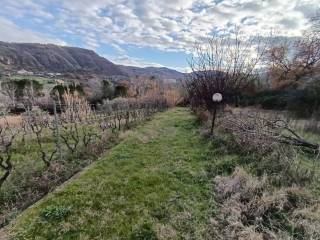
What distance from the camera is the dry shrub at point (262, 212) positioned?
357 cm

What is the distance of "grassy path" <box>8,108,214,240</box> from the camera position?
3.74 metres

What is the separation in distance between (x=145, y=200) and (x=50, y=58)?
11989 centimetres

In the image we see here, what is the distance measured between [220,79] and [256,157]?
670cm

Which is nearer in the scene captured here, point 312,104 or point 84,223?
point 84,223

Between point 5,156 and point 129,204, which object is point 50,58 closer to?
point 5,156

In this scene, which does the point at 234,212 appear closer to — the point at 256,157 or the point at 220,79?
the point at 256,157

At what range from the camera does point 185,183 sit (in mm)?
5531

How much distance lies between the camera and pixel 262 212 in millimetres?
4074

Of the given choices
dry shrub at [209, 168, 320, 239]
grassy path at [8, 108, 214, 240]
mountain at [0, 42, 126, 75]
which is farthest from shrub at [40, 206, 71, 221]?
mountain at [0, 42, 126, 75]

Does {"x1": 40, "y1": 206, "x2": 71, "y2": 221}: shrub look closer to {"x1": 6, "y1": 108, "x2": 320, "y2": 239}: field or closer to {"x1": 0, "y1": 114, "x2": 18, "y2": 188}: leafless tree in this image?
{"x1": 6, "y1": 108, "x2": 320, "y2": 239}: field

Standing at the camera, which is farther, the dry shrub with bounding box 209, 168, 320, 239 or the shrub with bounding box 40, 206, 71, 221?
the shrub with bounding box 40, 206, 71, 221

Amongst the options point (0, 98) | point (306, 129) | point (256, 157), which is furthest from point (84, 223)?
point (0, 98)

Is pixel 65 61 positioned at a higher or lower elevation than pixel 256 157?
higher

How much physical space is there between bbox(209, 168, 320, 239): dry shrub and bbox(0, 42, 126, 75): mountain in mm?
79684
